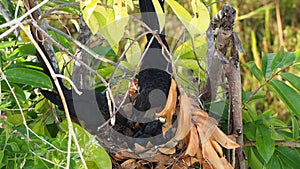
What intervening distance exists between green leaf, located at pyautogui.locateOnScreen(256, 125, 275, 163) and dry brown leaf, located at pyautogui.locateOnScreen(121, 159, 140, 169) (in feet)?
0.60

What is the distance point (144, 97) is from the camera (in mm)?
711

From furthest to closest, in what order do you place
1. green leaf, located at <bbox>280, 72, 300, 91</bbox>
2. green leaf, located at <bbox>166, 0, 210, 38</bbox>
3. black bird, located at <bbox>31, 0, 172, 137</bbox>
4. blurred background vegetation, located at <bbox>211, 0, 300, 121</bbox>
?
blurred background vegetation, located at <bbox>211, 0, 300, 121</bbox>, green leaf, located at <bbox>280, 72, 300, 91</bbox>, black bird, located at <bbox>31, 0, 172, 137</bbox>, green leaf, located at <bbox>166, 0, 210, 38</bbox>

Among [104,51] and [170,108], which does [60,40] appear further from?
[170,108]

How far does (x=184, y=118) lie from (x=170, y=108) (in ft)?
0.07

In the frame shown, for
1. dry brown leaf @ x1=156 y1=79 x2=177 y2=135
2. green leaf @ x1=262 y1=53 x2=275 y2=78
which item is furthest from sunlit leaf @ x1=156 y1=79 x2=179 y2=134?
green leaf @ x1=262 y1=53 x2=275 y2=78

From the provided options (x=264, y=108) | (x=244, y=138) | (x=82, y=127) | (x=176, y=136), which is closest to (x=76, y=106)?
(x=82, y=127)

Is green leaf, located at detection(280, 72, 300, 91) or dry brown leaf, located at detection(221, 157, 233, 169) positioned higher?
green leaf, located at detection(280, 72, 300, 91)

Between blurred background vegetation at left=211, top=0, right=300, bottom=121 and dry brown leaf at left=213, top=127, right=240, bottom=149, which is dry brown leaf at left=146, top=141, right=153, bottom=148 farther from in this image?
blurred background vegetation at left=211, top=0, right=300, bottom=121

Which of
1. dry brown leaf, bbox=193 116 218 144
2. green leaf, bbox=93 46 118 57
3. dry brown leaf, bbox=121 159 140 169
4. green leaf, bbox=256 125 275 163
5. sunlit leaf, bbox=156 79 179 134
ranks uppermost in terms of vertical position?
green leaf, bbox=93 46 118 57

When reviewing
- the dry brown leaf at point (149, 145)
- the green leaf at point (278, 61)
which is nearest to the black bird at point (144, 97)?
the dry brown leaf at point (149, 145)

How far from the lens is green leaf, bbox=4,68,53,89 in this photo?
0.67 meters

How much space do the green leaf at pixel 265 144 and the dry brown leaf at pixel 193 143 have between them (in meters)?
0.14

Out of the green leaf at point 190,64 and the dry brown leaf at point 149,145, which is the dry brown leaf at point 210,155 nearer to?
the dry brown leaf at point 149,145

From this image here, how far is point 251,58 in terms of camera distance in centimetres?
262
